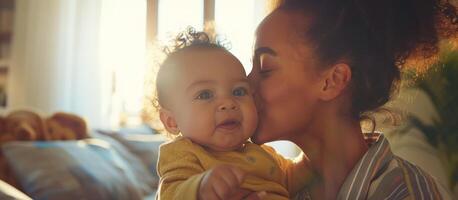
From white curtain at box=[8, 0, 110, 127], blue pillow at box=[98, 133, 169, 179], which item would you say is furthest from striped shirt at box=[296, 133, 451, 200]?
white curtain at box=[8, 0, 110, 127]

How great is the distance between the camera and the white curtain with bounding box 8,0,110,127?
2279 mm

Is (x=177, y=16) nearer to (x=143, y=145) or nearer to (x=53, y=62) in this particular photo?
(x=143, y=145)

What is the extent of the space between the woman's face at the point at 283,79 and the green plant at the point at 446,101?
0.32 ft

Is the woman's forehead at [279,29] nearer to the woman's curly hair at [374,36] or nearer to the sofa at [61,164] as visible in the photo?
the woman's curly hair at [374,36]

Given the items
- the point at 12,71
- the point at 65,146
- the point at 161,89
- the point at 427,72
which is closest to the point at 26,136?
the point at 65,146

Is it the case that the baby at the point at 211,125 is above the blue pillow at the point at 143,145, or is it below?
above

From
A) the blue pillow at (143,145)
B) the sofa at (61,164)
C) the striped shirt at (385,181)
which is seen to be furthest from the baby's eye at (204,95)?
the blue pillow at (143,145)

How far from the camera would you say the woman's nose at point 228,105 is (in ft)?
1.46

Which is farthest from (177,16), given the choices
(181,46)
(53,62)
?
(53,62)

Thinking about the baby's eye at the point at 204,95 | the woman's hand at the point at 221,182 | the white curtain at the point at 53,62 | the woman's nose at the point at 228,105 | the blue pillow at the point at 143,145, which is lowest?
the blue pillow at the point at 143,145

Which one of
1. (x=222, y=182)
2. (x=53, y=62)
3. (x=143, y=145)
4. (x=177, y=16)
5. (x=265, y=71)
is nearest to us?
(x=222, y=182)

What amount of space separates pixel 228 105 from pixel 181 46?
3.2 inches

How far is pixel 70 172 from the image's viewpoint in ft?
4.41

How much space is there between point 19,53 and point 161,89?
6.50ft
